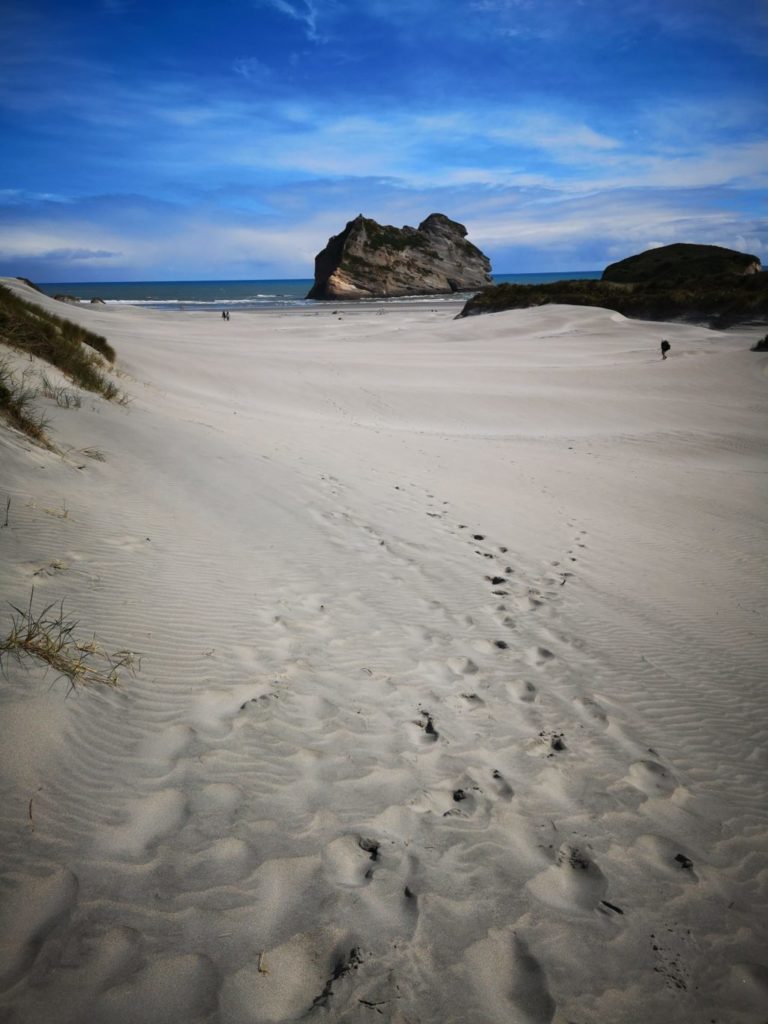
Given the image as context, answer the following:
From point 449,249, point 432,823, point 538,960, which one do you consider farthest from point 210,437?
point 449,249

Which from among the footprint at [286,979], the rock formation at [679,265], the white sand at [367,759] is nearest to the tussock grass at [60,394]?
the white sand at [367,759]

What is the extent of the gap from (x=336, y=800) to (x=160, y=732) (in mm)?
938

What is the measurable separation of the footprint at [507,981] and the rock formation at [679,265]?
5163 cm

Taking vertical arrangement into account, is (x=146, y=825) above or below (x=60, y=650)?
below

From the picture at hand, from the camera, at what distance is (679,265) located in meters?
51.5

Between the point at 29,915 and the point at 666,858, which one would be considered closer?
the point at 29,915

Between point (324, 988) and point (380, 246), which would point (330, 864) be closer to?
point (324, 988)

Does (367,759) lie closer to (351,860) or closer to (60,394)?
(351,860)

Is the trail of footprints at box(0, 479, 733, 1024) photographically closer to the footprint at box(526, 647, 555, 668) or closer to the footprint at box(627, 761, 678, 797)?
the footprint at box(627, 761, 678, 797)

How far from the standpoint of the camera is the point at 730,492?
384 inches

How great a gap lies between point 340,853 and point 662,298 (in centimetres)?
4518

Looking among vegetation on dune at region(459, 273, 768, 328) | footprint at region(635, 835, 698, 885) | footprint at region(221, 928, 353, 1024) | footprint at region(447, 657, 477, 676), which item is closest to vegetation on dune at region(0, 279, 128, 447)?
footprint at region(447, 657, 477, 676)

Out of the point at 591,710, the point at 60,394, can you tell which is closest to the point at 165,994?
the point at 591,710

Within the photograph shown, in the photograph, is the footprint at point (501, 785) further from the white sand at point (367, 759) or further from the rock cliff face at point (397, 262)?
the rock cliff face at point (397, 262)
